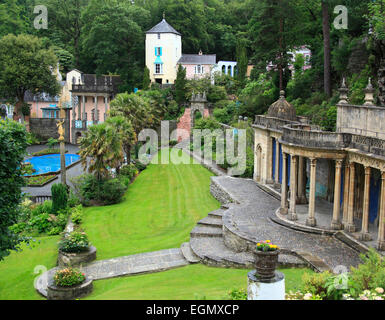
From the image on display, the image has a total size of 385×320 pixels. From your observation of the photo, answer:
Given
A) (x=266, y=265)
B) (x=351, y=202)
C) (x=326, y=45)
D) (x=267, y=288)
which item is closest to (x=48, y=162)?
(x=326, y=45)

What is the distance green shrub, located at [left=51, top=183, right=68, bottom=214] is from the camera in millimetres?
30234

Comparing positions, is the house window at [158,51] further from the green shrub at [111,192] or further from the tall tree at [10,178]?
the tall tree at [10,178]

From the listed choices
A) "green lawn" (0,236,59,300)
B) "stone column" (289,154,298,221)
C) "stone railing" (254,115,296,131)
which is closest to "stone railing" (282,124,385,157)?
"stone column" (289,154,298,221)

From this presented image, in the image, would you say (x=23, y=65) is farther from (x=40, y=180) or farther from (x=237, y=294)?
(x=237, y=294)

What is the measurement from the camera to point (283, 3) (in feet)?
131

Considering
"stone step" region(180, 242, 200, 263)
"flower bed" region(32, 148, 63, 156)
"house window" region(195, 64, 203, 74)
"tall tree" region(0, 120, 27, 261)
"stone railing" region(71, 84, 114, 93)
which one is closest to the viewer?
"tall tree" region(0, 120, 27, 261)

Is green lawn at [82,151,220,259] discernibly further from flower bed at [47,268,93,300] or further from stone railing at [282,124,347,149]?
stone railing at [282,124,347,149]

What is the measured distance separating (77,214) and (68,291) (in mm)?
11560

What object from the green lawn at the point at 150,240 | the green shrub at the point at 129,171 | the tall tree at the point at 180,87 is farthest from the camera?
the tall tree at the point at 180,87

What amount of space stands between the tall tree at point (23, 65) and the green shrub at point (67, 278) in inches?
1834

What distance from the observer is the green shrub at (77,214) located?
28.4 meters

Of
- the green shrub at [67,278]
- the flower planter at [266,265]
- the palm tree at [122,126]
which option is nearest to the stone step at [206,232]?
the green shrub at [67,278]

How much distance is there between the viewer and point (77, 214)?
28922 millimetres

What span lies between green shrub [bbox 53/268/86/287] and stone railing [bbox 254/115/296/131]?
14.4 meters
